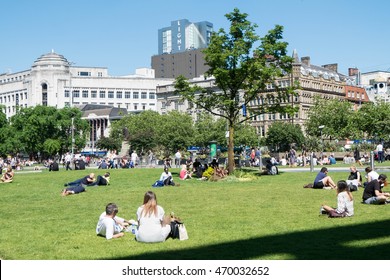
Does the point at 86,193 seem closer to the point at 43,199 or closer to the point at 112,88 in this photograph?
the point at 43,199

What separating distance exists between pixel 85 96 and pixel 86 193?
151224 mm

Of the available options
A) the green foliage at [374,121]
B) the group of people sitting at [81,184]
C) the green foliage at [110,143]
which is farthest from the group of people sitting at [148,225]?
the green foliage at [110,143]

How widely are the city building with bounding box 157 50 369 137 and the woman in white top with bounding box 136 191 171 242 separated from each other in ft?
324

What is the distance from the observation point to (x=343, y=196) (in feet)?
53.8

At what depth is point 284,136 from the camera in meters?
102

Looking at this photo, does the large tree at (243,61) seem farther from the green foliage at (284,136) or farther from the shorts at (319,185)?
the green foliage at (284,136)

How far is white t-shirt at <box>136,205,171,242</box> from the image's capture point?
42.2ft

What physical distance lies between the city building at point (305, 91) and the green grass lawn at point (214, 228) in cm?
8952

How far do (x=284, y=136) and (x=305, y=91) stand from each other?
24600 mm

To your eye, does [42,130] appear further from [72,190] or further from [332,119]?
[72,190]

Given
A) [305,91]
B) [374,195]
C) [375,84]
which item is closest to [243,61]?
[374,195]

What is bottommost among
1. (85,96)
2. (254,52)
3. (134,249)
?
(134,249)

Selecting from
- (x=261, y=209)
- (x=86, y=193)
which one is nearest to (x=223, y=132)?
(x=86, y=193)

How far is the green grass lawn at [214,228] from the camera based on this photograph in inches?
448
